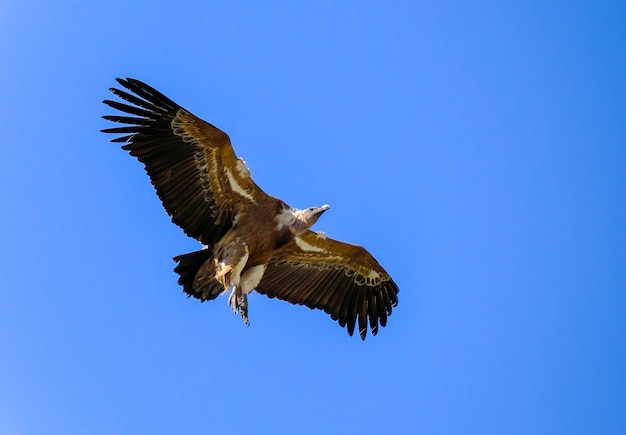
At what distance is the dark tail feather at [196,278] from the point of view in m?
14.5

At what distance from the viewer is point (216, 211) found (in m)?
14.9

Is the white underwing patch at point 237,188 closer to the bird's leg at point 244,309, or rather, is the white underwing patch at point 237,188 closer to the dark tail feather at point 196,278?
the dark tail feather at point 196,278

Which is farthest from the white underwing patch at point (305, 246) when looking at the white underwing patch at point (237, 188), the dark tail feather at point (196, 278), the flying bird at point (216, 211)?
the dark tail feather at point (196, 278)

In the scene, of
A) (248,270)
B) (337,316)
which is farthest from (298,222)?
(337,316)

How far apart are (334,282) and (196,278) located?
266 centimetres

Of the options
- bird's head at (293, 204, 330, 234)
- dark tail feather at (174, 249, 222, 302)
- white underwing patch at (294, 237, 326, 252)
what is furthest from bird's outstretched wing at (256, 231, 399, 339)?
dark tail feather at (174, 249, 222, 302)

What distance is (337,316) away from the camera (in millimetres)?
16391

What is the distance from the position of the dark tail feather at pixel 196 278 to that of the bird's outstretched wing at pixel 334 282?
4.71ft

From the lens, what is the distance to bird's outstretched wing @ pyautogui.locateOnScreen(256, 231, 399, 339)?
15969 mm

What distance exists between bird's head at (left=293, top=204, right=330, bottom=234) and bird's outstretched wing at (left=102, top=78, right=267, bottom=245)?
59cm

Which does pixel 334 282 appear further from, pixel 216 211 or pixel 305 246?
pixel 216 211

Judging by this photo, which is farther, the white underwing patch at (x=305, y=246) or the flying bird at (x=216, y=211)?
the white underwing patch at (x=305, y=246)

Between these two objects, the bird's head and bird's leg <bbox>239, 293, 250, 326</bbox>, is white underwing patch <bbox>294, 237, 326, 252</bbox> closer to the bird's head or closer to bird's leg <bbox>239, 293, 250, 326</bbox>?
the bird's head

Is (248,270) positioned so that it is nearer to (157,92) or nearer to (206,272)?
(206,272)
